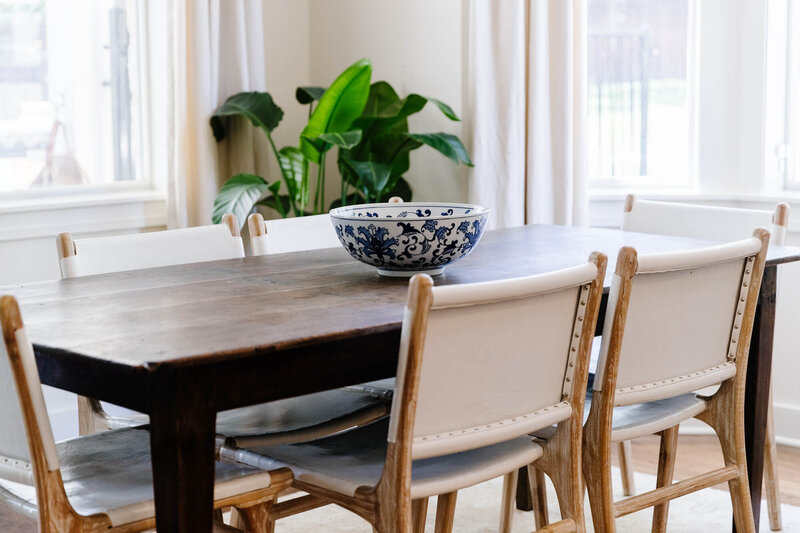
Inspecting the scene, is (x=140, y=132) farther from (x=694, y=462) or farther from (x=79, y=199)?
(x=694, y=462)

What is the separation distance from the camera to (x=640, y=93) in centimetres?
406

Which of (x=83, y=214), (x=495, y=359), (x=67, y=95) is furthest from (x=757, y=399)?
(x=67, y=95)

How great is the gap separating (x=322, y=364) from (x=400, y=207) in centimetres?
90

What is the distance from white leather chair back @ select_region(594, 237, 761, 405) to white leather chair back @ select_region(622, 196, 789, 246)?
25.0 inches

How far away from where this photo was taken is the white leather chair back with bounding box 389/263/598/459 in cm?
163

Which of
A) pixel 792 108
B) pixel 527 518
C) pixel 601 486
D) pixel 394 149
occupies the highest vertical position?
pixel 792 108

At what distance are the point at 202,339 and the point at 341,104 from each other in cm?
227

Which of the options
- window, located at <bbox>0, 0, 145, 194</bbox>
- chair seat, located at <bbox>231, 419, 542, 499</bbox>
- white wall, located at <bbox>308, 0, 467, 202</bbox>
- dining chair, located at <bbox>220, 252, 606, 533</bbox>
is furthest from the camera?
white wall, located at <bbox>308, 0, 467, 202</bbox>

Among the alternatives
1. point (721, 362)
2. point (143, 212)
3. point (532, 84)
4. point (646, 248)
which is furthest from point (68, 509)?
point (532, 84)

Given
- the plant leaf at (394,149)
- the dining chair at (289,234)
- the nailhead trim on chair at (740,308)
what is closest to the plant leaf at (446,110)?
the plant leaf at (394,149)

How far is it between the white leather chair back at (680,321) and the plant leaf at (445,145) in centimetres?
173

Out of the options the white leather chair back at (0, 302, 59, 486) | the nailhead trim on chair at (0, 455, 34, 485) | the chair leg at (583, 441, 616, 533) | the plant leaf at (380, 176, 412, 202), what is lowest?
the chair leg at (583, 441, 616, 533)

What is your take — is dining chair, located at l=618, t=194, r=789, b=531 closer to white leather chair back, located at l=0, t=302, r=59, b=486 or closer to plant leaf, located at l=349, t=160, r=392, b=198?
plant leaf, located at l=349, t=160, r=392, b=198

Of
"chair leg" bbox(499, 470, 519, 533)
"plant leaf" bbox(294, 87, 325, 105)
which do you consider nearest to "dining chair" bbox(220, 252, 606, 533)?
"chair leg" bbox(499, 470, 519, 533)
